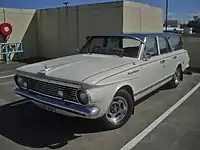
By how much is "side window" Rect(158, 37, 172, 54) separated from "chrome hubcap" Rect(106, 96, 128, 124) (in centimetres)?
218

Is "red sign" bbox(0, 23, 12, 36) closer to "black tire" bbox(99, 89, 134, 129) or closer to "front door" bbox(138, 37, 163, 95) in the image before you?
"front door" bbox(138, 37, 163, 95)

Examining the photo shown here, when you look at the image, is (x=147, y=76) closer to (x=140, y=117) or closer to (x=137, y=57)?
(x=137, y=57)

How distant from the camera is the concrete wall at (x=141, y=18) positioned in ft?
34.0

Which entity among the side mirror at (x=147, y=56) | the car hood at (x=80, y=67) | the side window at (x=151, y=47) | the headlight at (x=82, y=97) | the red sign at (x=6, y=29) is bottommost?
the headlight at (x=82, y=97)

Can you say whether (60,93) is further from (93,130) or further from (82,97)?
(93,130)

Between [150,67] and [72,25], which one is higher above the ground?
[72,25]

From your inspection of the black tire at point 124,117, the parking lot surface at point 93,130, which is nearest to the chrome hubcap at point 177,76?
the parking lot surface at point 93,130

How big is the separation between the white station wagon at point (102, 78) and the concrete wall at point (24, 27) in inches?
331

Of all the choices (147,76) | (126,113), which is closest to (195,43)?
(147,76)

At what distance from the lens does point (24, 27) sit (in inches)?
531

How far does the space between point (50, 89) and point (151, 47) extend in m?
2.61

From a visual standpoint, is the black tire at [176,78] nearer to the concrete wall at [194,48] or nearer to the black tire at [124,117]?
the black tire at [124,117]

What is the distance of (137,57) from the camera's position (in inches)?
198

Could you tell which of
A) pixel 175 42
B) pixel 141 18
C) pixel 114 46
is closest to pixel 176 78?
pixel 175 42
